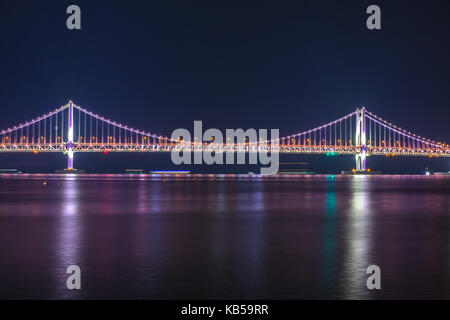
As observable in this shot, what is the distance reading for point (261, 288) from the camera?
22.0 feet

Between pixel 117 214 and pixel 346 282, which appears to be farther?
Result: pixel 117 214

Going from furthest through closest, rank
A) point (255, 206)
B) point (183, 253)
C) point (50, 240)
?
point (255, 206) → point (50, 240) → point (183, 253)

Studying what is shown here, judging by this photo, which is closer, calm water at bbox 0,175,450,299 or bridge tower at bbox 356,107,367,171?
calm water at bbox 0,175,450,299

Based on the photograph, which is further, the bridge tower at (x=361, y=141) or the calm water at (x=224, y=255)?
the bridge tower at (x=361, y=141)

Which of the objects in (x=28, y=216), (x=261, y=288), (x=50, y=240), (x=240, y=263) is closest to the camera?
(x=261, y=288)

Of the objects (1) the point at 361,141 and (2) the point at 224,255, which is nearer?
(2) the point at 224,255

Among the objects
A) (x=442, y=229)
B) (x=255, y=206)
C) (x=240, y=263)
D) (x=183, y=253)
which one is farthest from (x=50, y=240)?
(x=255, y=206)
